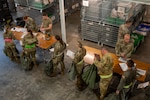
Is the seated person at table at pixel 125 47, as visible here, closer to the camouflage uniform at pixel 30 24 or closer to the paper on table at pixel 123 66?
the paper on table at pixel 123 66

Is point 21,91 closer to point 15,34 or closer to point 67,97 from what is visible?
point 67,97

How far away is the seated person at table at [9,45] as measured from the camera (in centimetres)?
615

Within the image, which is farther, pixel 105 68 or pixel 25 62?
pixel 25 62

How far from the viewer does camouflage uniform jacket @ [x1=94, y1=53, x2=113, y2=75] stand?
4.30 meters

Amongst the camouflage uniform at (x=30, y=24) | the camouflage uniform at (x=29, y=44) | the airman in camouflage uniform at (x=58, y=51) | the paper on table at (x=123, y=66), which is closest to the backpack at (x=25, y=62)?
the camouflage uniform at (x=29, y=44)

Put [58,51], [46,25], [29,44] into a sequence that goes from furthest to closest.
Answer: [46,25]
[29,44]
[58,51]

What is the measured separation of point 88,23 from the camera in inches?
283

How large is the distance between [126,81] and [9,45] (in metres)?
4.03

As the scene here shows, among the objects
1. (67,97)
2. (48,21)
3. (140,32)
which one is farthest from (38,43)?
(140,32)

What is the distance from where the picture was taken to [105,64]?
4.30m

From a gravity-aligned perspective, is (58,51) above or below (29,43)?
below

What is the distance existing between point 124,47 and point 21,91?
3262mm

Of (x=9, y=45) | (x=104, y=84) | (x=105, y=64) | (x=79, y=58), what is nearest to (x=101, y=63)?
(x=105, y=64)

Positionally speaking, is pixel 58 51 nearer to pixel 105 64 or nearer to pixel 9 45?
pixel 105 64
